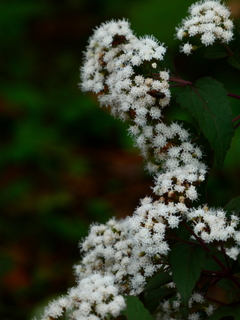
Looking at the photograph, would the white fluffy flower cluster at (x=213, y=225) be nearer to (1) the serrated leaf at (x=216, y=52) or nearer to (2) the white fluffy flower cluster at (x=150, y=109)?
(2) the white fluffy flower cluster at (x=150, y=109)

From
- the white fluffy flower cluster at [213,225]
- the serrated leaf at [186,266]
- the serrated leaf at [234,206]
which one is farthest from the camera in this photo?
the serrated leaf at [234,206]

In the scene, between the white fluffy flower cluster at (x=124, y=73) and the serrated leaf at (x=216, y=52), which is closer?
the white fluffy flower cluster at (x=124, y=73)

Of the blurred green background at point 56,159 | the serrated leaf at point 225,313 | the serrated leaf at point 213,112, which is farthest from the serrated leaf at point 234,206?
the blurred green background at point 56,159

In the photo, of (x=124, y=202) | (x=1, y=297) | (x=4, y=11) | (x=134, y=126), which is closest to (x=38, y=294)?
(x=1, y=297)

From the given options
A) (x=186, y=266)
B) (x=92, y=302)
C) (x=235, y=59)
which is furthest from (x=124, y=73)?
(x=92, y=302)

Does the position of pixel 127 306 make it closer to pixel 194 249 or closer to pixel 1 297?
pixel 194 249

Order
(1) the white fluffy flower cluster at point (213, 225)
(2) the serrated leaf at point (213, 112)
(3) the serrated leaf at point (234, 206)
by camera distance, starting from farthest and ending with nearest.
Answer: (3) the serrated leaf at point (234, 206) < (2) the serrated leaf at point (213, 112) < (1) the white fluffy flower cluster at point (213, 225)
